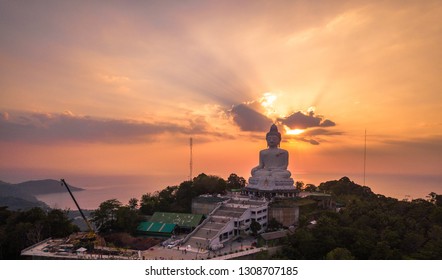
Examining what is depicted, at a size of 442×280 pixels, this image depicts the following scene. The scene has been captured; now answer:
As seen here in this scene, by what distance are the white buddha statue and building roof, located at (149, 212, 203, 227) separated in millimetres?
5256

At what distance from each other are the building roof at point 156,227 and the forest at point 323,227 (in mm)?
403

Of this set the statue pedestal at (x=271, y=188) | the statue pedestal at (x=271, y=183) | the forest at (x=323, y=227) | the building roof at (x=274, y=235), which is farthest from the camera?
the statue pedestal at (x=271, y=183)

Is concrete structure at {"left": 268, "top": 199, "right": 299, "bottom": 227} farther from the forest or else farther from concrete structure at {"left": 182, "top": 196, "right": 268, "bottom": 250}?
the forest

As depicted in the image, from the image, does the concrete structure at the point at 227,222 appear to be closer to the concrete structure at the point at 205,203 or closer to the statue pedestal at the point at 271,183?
the concrete structure at the point at 205,203

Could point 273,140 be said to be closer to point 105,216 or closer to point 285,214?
point 285,214

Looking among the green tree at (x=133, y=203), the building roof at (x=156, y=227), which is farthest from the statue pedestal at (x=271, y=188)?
the green tree at (x=133, y=203)

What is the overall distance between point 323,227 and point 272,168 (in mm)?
8969

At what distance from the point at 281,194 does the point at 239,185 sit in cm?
588

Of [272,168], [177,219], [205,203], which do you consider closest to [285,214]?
[205,203]

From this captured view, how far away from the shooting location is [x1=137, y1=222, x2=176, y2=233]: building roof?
750 inches

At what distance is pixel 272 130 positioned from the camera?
25.8m

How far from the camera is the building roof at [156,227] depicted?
1905 centimetres

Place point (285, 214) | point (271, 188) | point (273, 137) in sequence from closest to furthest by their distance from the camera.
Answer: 1. point (285, 214)
2. point (271, 188)
3. point (273, 137)

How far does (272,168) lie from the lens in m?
25.0
